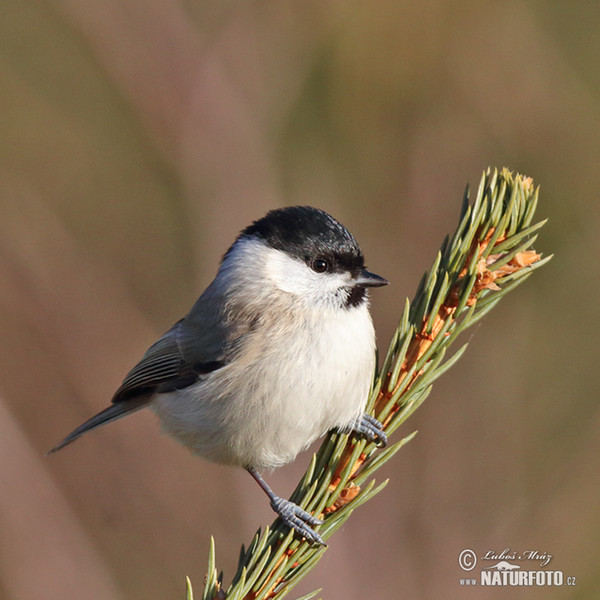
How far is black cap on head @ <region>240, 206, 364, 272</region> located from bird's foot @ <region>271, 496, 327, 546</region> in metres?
0.66

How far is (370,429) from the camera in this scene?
1.42 metres

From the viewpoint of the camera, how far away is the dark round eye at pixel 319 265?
1.72 m

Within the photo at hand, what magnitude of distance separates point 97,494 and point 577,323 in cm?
195

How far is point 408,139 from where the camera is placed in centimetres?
252

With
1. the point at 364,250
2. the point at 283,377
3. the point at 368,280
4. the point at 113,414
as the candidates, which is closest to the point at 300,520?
the point at 283,377

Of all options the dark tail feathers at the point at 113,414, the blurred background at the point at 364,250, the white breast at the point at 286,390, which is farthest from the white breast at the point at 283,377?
the blurred background at the point at 364,250

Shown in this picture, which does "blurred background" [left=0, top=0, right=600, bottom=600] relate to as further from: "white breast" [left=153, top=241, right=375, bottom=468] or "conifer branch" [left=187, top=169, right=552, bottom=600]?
"conifer branch" [left=187, top=169, right=552, bottom=600]

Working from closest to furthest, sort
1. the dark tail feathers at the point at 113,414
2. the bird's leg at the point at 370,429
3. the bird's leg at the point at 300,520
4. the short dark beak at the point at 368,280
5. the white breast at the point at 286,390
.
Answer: the bird's leg at the point at 300,520, the bird's leg at the point at 370,429, the white breast at the point at 286,390, the short dark beak at the point at 368,280, the dark tail feathers at the point at 113,414

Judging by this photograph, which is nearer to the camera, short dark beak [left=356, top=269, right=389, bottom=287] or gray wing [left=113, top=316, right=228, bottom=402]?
short dark beak [left=356, top=269, right=389, bottom=287]

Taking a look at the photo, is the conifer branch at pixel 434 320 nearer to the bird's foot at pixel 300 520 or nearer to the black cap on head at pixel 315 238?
the bird's foot at pixel 300 520

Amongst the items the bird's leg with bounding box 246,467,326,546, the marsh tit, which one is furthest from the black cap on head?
the bird's leg with bounding box 246,467,326,546

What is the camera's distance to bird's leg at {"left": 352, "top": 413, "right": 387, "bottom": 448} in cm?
141

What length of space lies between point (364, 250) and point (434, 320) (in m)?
1.18

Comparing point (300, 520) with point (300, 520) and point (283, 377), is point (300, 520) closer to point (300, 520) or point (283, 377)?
point (300, 520)
